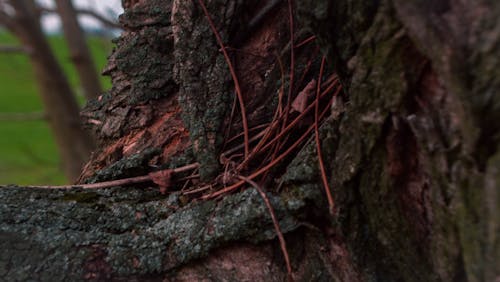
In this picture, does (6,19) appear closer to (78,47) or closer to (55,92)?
(78,47)

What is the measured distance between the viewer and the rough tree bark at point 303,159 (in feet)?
3.17

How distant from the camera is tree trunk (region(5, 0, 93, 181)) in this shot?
16.8 ft

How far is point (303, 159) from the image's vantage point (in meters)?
1.29

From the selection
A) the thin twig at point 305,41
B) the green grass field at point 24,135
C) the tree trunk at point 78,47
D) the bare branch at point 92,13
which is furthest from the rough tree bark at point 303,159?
the green grass field at point 24,135

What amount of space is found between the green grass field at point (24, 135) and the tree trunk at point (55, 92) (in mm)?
1012

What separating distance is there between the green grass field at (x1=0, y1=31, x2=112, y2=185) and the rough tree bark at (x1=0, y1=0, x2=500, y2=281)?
4779mm

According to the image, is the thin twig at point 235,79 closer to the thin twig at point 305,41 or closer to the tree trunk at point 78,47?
the thin twig at point 305,41

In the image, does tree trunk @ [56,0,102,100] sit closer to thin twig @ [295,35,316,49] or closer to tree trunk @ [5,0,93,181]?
tree trunk @ [5,0,93,181]

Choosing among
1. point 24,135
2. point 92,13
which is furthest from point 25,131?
point 92,13

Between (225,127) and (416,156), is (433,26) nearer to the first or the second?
(416,156)

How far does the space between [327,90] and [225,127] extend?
30 cm

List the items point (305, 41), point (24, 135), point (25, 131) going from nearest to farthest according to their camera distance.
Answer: point (305, 41) < point (24, 135) < point (25, 131)

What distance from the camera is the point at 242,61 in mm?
1516

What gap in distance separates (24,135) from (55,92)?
262 inches
